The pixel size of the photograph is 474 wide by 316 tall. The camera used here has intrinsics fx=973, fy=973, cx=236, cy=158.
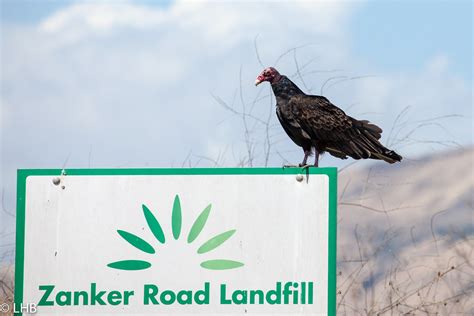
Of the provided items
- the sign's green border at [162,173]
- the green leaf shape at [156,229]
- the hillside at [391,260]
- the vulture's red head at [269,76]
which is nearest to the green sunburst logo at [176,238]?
the green leaf shape at [156,229]

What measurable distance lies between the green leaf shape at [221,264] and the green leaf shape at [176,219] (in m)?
0.14

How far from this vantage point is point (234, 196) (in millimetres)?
3316

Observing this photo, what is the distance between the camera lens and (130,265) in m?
3.29

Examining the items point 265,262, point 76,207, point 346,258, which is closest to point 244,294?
point 265,262

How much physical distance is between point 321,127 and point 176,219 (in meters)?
1.73

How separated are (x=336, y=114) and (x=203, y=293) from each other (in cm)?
184

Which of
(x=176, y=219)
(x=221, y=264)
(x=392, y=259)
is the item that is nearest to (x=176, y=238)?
(x=176, y=219)

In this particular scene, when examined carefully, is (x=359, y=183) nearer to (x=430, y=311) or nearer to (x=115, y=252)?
(x=430, y=311)

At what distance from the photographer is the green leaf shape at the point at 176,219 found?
3307 mm

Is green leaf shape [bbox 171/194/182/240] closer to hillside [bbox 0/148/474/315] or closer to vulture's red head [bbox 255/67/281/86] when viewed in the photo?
hillside [bbox 0/148/474/315]

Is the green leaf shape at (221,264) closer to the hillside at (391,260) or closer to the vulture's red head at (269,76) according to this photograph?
the hillside at (391,260)

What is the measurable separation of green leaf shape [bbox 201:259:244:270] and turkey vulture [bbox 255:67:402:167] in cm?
148

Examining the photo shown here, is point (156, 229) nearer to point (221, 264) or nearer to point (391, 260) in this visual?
point (221, 264)

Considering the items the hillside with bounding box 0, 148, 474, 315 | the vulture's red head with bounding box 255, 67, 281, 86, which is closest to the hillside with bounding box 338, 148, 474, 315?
the hillside with bounding box 0, 148, 474, 315
